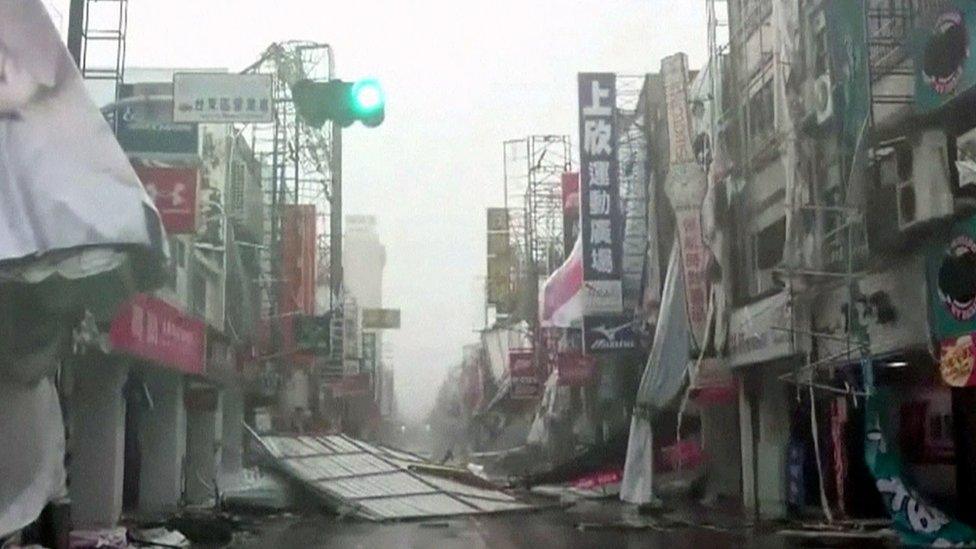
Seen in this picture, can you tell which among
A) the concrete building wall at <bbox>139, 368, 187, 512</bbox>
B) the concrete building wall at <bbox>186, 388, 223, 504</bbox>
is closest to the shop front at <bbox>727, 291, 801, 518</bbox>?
the concrete building wall at <bbox>139, 368, 187, 512</bbox>

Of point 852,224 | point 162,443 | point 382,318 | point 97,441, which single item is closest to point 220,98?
point 97,441

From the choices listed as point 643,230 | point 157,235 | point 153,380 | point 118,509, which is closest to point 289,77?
point 643,230

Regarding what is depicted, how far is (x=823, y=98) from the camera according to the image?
18.7 metres

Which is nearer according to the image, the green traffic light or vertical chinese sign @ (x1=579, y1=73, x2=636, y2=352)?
the green traffic light

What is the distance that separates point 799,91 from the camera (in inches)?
789

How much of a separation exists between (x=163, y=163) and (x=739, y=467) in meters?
15.6

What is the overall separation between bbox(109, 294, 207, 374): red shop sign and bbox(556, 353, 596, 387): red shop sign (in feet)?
50.1

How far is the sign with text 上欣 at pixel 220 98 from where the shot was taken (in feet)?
51.9

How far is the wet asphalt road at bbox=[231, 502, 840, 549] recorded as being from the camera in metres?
19.1

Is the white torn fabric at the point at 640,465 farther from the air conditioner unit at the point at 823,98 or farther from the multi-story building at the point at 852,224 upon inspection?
the air conditioner unit at the point at 823,98

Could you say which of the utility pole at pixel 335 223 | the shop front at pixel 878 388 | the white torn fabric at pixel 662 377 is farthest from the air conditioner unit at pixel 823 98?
the utility pole at pixel 335 223

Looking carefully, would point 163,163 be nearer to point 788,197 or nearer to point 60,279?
point 788,197

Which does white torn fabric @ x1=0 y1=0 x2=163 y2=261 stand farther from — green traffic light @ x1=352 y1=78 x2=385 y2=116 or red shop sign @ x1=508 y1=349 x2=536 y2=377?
red shop sign @ x1=508 y1=349 x2=536 y2=377

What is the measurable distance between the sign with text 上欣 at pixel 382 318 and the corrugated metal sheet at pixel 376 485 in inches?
2028
